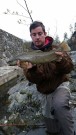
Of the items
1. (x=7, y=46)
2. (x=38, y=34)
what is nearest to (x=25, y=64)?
(x=38, y=34)

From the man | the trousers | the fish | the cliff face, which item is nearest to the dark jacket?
the man

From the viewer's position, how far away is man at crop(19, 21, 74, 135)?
4.48m

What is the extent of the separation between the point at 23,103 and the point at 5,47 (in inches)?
443

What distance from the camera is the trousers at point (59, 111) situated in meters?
4.45

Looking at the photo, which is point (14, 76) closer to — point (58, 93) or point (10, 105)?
point (10, 105)

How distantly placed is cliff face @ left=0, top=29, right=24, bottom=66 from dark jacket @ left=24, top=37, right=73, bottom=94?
12327 mm

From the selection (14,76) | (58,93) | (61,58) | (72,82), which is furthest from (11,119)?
(14,76)

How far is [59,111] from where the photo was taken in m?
4.45

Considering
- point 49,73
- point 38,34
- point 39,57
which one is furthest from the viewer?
point 38,34

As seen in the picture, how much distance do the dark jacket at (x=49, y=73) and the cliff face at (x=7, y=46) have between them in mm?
12327

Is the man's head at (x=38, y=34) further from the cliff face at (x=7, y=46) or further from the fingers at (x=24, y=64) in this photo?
the cliff face at (x=7, y=46)

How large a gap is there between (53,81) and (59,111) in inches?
21.7

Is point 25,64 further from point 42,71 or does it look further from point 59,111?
point 59,111

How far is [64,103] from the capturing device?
449 centimetres
